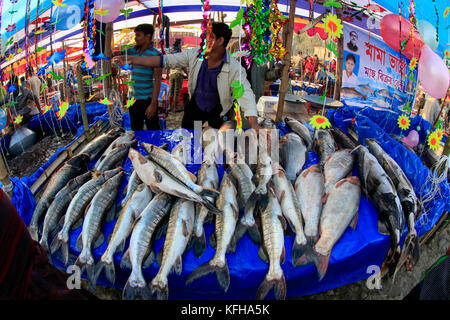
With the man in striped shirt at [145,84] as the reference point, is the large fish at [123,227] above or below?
below

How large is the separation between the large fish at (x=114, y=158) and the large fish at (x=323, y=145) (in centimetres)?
225

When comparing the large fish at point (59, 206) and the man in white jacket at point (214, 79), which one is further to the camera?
the man in white jacket at point (214, 79)

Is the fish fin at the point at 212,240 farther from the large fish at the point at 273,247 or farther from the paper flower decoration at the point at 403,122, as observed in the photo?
the paper flower decoration at the point at 403,122

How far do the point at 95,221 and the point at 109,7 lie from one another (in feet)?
8.31

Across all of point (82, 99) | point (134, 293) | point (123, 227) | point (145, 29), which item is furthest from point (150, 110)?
point (134, 293)

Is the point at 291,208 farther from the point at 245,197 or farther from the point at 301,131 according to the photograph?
the point at 301,131

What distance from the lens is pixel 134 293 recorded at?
1646mm

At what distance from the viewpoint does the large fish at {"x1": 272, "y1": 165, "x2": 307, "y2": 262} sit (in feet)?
6.21

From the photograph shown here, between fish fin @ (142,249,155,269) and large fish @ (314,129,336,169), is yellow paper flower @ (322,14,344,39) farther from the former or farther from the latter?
fish fin @ (142,249,155,269)

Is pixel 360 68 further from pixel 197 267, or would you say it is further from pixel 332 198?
pixel 197 267

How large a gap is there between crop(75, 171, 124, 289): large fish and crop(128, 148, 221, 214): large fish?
30 cm

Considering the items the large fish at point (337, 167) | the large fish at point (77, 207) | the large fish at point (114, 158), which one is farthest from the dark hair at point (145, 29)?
the large fish at point (337, 167)

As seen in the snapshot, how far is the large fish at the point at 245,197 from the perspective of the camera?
1.99 m
